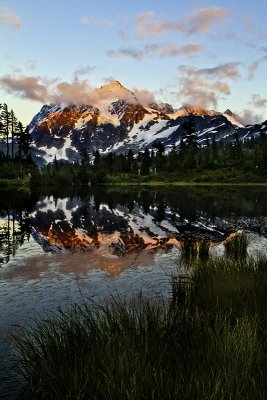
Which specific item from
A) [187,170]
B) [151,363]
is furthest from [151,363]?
[187,170]

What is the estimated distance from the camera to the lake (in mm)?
15328

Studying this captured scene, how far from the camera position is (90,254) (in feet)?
79.7

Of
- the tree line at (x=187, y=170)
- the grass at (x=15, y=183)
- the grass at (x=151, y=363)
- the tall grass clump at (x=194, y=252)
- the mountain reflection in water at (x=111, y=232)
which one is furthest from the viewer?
the tree line at (x=187, y=170)

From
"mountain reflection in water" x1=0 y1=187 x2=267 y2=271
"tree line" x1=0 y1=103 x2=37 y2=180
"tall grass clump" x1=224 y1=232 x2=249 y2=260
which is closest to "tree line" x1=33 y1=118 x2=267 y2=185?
"tree line" x1=0 y1=103 x2=37 y2=180

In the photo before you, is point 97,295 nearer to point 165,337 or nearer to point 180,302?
point 180,302

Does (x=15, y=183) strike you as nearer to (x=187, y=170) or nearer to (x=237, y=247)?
(x=187, y=170)

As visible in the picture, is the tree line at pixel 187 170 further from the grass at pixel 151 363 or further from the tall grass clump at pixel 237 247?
the grass at pixel 151 363

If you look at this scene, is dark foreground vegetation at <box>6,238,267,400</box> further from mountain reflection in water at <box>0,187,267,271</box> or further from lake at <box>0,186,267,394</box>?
mountain reflection in water at <box>0,187,267,271</box>

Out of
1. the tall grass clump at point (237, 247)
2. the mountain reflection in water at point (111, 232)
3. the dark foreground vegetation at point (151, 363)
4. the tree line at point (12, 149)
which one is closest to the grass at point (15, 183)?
the tree line at point (12, 149)

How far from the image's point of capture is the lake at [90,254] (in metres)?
15.3

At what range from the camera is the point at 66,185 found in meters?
149

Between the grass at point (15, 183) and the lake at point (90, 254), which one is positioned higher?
the grass at point (15, 183)

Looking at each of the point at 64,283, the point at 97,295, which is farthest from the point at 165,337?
the point at 64,283

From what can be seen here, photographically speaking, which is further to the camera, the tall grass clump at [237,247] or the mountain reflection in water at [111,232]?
the mountain reflection in water at [111,232]
